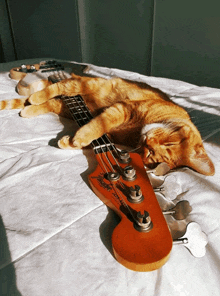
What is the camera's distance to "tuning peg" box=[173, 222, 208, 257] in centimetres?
55

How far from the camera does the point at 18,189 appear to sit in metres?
0.73

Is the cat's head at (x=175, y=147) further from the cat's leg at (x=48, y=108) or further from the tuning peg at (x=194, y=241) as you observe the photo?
the cat's leg at (x=48, y=108)

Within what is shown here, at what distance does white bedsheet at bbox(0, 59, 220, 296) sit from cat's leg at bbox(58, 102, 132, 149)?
0.04 meters

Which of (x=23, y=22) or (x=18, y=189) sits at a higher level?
(x=23, y=22)

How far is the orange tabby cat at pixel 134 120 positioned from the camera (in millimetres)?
972

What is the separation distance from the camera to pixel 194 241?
569mm

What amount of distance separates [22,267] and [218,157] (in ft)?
2.65

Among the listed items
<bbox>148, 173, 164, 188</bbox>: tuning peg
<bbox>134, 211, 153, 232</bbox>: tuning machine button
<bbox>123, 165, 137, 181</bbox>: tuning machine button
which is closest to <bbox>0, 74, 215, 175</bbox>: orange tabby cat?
<bbox>148, 173, 164, 188</bbox>: tuning peg

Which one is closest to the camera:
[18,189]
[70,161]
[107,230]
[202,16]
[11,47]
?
[107,230]

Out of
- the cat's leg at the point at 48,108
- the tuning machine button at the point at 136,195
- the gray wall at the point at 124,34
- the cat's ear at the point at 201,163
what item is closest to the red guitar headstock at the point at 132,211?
the tuning machine button at the point at 136,195

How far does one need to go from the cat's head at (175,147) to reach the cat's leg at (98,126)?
0.50 feet

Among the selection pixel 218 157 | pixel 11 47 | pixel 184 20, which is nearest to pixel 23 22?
pixel 11 47

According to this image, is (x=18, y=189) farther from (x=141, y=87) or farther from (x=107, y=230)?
(x=141, y=87)

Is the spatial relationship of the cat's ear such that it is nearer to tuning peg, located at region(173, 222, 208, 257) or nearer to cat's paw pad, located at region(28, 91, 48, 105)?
tuning peg, located at region(173, 222, 208, 257)
